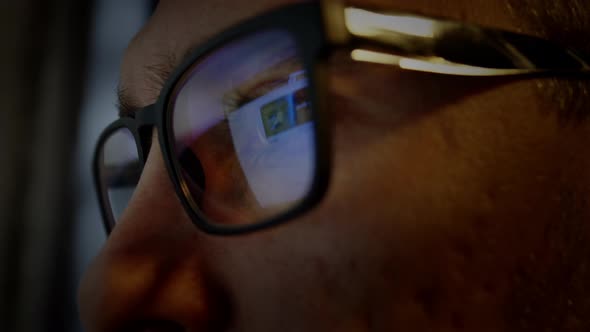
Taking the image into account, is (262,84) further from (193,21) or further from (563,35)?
(563,35)

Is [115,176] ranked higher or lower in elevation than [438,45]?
lower

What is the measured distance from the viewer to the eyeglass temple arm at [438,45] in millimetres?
498

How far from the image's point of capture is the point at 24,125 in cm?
162

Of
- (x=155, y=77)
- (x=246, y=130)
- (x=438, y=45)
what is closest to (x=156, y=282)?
(x=246, y=130)

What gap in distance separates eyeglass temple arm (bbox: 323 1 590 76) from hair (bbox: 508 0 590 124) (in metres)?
0.03

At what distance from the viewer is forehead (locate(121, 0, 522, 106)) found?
1.95 ft

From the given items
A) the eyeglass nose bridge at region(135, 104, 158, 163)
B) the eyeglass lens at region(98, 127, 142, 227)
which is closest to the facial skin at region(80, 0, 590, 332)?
the eyeglass nose bridge at region(135, 104, 158, 163)

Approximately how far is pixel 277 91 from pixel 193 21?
197 millimetres

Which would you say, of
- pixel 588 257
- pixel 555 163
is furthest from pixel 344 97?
pixel 588 257

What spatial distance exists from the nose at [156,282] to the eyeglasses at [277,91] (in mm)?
52

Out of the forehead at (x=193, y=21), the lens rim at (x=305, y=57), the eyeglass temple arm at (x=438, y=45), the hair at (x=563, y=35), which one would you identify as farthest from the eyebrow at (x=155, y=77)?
the hair at (x=563, y=35)

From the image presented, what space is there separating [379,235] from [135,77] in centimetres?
53

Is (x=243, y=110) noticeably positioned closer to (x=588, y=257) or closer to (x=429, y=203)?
(x=429, y=203)

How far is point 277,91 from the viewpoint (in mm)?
611
